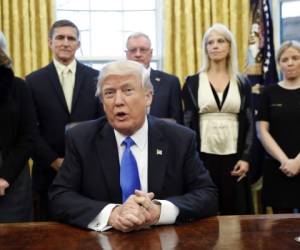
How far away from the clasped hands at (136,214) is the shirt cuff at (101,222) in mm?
17

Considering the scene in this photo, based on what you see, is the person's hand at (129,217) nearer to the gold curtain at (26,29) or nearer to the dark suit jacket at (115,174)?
the dark suit jacket at (115,174)

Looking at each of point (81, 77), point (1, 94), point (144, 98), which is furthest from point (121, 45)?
point (144, 98)

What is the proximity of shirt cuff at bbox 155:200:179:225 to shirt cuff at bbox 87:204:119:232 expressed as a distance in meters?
0.20

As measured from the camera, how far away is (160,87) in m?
3.78

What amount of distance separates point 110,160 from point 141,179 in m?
0.16

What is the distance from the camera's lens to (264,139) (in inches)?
146

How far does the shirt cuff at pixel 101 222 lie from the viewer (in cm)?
184

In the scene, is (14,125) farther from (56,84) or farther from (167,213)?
(167,213)

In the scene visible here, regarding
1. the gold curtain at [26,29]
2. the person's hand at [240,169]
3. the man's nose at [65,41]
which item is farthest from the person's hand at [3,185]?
the gold curtain at [26,29]

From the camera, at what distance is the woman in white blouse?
3.66 meters

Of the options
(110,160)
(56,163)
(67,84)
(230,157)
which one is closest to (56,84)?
(67,84)

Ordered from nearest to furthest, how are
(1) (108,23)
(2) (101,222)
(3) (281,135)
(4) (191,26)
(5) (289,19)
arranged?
(2) (101,222)
(3) (281,135)
(4) (191,26)
(5) (289,19)
(1) (108,23)

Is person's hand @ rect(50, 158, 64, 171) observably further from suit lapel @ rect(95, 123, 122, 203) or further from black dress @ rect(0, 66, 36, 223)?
suit lapel @ rect(95, 123, 122, 203)

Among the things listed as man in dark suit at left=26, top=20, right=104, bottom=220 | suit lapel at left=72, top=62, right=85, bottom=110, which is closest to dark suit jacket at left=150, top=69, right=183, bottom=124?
man in dark suit at left=26, top=20, right=104, bottom=220
